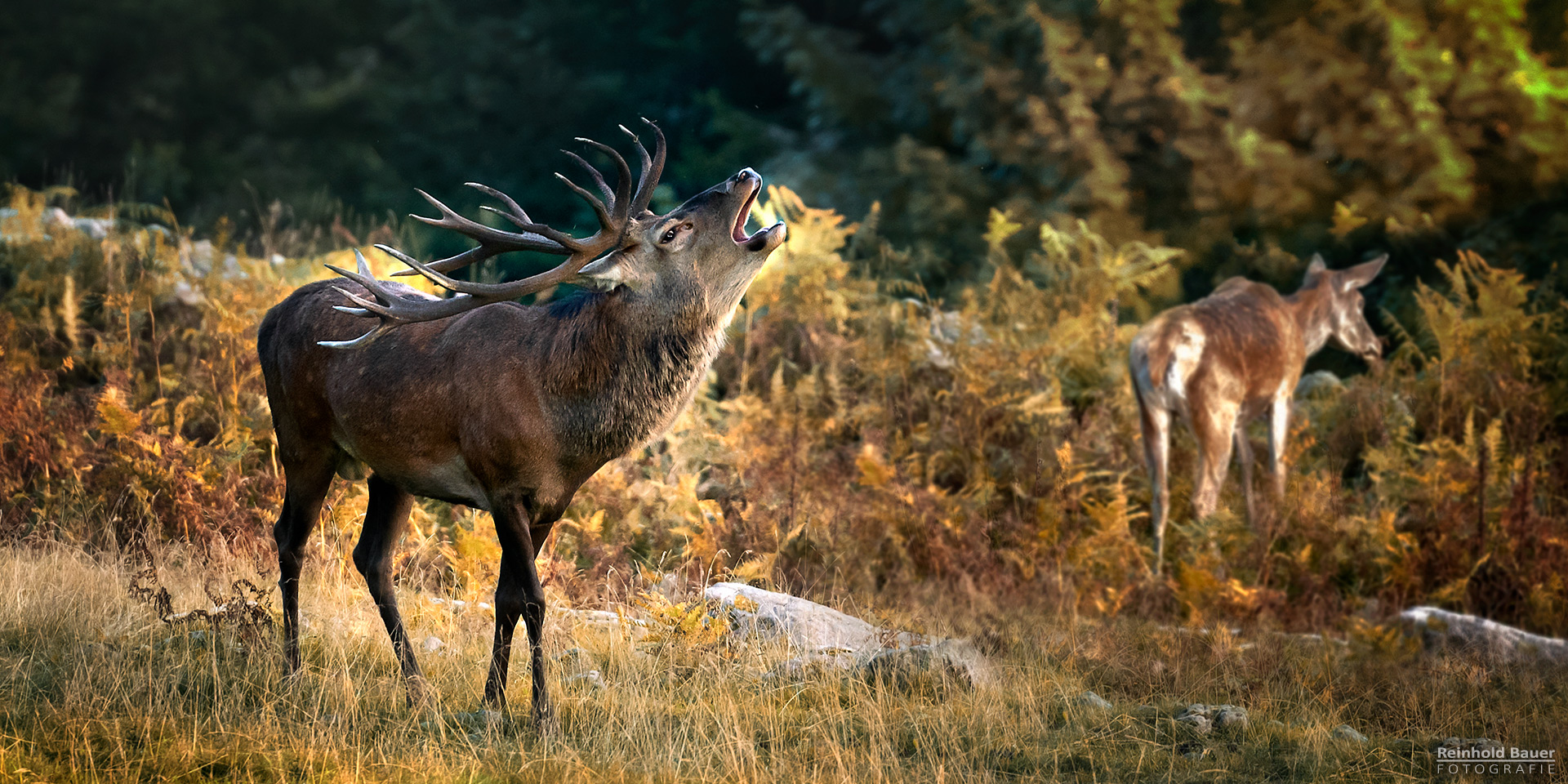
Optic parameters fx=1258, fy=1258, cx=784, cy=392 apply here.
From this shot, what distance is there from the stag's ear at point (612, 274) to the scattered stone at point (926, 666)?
1918mm

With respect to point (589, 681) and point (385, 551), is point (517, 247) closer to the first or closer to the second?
point (385, 551)

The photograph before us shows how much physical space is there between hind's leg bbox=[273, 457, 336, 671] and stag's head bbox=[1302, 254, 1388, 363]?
7874 millimetres

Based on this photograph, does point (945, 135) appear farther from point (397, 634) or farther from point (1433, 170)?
point (397, 634)

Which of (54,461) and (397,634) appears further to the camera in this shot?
(54,461)

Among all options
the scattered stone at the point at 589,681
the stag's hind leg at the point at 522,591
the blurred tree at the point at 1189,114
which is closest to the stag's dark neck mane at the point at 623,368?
the stag's hind leg at the point at 522,591

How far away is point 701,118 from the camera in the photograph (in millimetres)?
17688

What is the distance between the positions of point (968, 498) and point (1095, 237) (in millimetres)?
3715

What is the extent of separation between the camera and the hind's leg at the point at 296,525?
525 centimetres

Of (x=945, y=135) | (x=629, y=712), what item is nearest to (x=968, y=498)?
(x=629, y=712)

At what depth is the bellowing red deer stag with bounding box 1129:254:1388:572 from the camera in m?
8.27

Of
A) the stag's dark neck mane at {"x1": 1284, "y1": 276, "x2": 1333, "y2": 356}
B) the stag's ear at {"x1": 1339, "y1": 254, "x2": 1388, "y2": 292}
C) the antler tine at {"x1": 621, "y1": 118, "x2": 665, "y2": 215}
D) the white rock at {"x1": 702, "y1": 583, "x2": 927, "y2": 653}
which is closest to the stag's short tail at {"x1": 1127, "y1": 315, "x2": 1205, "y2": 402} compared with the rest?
the stag's dark neck mane at {"x1": 1284, "y1": 276, "x2": 1333, "y2": 356}

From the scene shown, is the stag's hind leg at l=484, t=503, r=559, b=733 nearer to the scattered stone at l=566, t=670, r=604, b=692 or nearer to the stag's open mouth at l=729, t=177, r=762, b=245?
the scattered stone at l=566, t=670, r=604, b=692

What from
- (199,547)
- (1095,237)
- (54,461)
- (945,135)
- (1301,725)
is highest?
(945,135)

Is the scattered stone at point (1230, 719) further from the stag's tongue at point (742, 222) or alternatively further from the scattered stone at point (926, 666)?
the stag's tongue at point (742, 222)
